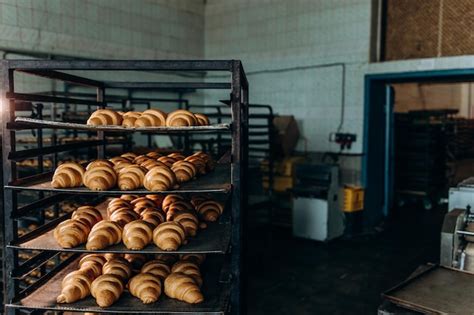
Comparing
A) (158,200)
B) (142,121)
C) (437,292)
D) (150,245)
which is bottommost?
(437,292)

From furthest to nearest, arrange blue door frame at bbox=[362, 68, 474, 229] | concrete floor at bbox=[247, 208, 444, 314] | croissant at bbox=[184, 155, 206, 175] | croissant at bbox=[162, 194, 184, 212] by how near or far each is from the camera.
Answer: blue door frame at bbox=[362, 68, 474, 229], concrete floor at bbox=[247, 208, 444, 314], croissant at bbox=[162, 194, 184, 212], croissant at bbox=[184, 155, 206, 175]

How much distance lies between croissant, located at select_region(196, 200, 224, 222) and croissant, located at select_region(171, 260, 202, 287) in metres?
0.29

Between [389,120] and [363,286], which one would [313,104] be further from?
[363,286]

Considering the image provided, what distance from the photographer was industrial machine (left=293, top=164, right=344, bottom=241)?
5699 millimetres

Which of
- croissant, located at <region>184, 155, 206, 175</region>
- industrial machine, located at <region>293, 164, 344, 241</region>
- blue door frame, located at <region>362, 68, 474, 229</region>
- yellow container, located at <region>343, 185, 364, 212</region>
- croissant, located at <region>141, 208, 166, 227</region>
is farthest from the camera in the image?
blue door frame, located at <region>362, 68, 474, 229</region>

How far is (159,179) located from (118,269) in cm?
54

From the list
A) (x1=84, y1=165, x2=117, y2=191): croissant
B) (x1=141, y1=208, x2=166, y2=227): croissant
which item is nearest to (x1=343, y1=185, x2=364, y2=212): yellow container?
(x1=141, y1=208, x2=166, y2=227): croissant

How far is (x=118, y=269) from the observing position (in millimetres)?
2152

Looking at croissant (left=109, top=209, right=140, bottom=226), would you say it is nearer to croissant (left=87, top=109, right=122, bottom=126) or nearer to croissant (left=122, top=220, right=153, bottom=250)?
croissant (left=122, top=220, right=153, bottom=250)

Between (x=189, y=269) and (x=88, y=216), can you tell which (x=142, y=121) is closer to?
(x=88, y=216)

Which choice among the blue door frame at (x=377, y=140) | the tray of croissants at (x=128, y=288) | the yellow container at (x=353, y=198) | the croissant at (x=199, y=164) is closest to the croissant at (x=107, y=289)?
the tray of croissants at (x=128, y=288)

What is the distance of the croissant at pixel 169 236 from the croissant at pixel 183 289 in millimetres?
196

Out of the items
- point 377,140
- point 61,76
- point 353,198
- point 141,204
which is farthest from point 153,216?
point 377,140

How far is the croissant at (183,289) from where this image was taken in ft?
6.62
